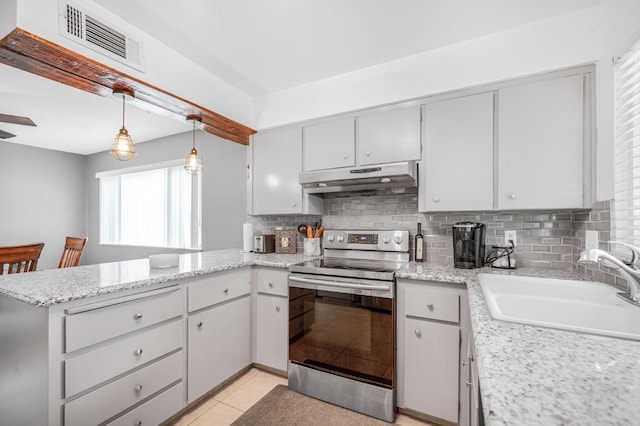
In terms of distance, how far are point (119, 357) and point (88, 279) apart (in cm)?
45

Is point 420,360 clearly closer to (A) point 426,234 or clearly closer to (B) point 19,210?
(A) point 426,234

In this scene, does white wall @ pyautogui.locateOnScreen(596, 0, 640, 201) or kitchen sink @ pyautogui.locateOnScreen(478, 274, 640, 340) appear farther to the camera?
white wall @ pyautogui.locateOnScreen(596, 0, 640, 201)

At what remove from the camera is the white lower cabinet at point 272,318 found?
2.30 m

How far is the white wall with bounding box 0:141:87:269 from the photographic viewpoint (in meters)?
4.57

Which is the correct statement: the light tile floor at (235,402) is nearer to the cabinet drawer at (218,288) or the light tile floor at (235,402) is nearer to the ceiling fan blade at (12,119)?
Answer: the cabinet drawer at (218,288)

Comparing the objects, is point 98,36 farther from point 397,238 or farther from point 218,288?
point 397,238

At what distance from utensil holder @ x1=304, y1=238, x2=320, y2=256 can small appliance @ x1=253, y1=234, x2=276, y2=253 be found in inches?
16.2

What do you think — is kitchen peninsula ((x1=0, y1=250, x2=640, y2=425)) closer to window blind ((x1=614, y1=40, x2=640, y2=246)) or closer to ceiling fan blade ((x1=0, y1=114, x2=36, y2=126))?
window blind ((x1=614, y1=40, x2=640, y2=246))

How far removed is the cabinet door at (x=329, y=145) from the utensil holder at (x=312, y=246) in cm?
64

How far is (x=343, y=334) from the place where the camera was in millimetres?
1971

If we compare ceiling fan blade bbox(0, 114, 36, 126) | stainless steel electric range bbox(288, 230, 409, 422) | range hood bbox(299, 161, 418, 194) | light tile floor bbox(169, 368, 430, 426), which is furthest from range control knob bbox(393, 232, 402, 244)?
ceiling fan blade bbox(0, 114, 36, 126)

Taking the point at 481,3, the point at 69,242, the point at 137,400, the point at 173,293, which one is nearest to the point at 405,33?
the point at 481,3

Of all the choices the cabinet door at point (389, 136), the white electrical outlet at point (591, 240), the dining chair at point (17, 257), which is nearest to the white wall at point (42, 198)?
the dining chair at point (17, 257)

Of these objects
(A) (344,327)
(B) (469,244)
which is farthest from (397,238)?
(A) (344,327)
